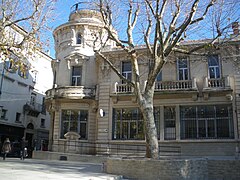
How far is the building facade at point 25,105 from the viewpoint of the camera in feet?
94.0

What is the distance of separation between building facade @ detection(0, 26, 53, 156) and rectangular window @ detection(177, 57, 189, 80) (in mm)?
13497

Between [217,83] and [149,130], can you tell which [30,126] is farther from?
[149,130]

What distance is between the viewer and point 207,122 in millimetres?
20234

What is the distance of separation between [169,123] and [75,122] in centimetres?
775

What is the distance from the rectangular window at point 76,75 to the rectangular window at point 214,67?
10970 mm

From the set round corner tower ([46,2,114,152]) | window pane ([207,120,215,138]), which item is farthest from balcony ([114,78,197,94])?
round corner tower ([46,2,114,152])

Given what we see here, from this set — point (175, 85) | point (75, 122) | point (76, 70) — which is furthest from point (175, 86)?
point (76, 70)

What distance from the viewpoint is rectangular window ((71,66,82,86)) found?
80.7 ft

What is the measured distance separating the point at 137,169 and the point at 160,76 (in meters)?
11.9

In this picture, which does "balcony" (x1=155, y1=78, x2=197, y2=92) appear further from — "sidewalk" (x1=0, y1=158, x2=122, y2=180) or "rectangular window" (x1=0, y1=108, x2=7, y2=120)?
"rectangular window" (x1=0, y1=108, x2=7, y2=120)

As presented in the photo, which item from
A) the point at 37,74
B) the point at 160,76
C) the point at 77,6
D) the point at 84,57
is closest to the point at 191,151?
the point at 160,76

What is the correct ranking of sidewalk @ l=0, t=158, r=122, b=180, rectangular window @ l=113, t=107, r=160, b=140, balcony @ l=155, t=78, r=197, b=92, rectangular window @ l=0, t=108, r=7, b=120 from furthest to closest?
rectangular window @ l=0, t=108, r=7, b=120 → rectangular window @ l=113, t=107, r=160, b=140 → balcony @ l=155, t=78, r=197, b=92 → sidewalk @ l=0, t=158, r=122, b=180

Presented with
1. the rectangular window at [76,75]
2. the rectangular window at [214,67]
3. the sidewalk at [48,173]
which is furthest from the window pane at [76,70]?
the sidewalk at [48,173]

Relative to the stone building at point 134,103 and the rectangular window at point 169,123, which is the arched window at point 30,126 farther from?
the rectangular window at point 169,123
